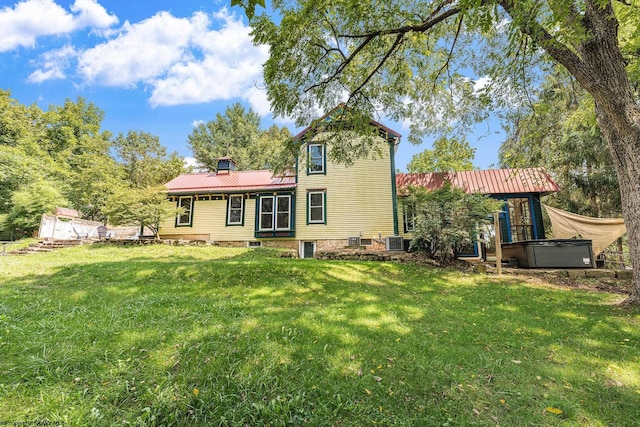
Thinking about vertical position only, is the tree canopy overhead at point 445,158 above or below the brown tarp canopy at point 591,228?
above

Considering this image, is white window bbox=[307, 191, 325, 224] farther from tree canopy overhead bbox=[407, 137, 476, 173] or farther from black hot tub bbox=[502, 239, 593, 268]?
black hot tub bbox=[502, 239, 593, 268]

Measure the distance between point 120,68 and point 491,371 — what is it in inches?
930

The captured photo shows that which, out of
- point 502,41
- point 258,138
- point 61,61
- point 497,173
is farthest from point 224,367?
point 258,138

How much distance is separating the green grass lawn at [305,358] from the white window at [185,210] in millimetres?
9543

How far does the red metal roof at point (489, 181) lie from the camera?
41.1 ft

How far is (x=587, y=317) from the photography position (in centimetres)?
474

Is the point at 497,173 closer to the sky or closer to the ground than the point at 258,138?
closer to the ground

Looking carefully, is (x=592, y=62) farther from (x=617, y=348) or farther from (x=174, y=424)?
(x=174, y=424)

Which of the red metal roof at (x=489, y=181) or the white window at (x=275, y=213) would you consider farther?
the white window at (x=275, y=213)

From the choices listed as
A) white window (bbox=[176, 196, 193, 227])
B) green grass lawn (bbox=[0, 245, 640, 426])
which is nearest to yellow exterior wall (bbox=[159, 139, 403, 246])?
white window (bbox=[176, 196, 193, 227])

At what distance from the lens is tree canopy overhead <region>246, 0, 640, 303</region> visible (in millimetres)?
4746

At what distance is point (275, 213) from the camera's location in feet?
47.4

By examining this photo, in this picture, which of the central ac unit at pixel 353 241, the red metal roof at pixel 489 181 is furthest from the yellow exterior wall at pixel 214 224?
the red metal roof at pixel 489 181

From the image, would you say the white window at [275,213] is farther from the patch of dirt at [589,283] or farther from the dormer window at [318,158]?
the patch of dirt at [589,283]
